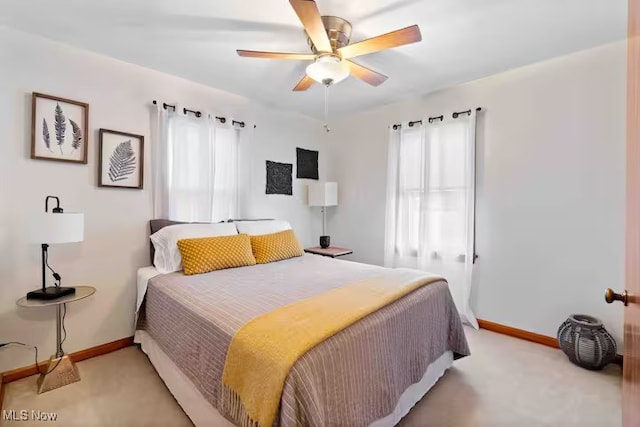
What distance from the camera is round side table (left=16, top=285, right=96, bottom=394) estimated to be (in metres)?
1.90

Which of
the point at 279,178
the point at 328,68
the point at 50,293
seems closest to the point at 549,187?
the point at 328,68

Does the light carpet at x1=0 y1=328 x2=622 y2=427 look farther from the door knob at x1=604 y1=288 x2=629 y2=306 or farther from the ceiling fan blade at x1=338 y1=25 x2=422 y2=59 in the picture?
the ceiling fan blade at x1=338 y1=25 x2=422 y2=59

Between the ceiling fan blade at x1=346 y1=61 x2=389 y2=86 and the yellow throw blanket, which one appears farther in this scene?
the ceiling fan blade at x1=346 y1=61 x2=389 y2=86

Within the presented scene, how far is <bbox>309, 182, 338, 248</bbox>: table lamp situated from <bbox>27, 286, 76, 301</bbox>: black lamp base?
8.40ft

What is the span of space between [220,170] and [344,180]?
5.77 feet

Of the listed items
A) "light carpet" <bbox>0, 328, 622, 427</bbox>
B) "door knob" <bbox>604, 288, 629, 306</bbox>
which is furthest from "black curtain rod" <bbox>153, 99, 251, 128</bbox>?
"door knob" <bbox>604, 288, 629, 306</bbox>

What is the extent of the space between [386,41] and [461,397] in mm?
2285

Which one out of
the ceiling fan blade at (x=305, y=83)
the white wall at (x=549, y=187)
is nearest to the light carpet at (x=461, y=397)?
the white wall at (x=549, y=187)

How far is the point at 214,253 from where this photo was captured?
2396 millimetres

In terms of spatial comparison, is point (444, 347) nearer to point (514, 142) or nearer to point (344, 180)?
point (514, 142)

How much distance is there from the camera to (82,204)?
2326mm

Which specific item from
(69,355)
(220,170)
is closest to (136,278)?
(69,355)

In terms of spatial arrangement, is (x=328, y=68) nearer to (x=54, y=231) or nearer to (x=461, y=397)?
(x=54, y=231)

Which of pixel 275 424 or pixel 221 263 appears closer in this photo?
pixel 275 424
